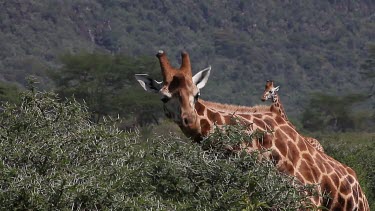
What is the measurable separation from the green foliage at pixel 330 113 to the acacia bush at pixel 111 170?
158 ft

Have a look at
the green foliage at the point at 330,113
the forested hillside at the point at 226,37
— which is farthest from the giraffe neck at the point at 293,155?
the forested hillside at the point at 226,37

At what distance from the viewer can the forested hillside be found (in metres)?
91.5

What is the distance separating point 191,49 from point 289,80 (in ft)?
35.4

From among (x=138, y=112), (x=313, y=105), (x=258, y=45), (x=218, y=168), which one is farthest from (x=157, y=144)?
(x=258, y=45)

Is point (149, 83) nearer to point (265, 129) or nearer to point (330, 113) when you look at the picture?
point (265, 129)

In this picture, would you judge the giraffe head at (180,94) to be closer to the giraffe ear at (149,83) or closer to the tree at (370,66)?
the giraffe ear at (149,83)

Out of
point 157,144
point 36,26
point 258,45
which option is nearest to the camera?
point 157,144

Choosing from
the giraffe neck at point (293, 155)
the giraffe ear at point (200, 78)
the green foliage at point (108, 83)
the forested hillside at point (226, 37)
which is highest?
the giraffe ear at point (200, 78)

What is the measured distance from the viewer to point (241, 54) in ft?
328

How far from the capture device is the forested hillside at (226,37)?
91.5m

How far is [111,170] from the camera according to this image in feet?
17.1

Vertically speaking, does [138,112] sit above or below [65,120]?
below

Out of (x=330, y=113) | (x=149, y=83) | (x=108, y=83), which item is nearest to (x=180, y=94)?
(x=149, y=83)

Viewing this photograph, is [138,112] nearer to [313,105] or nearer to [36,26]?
[313,105]
